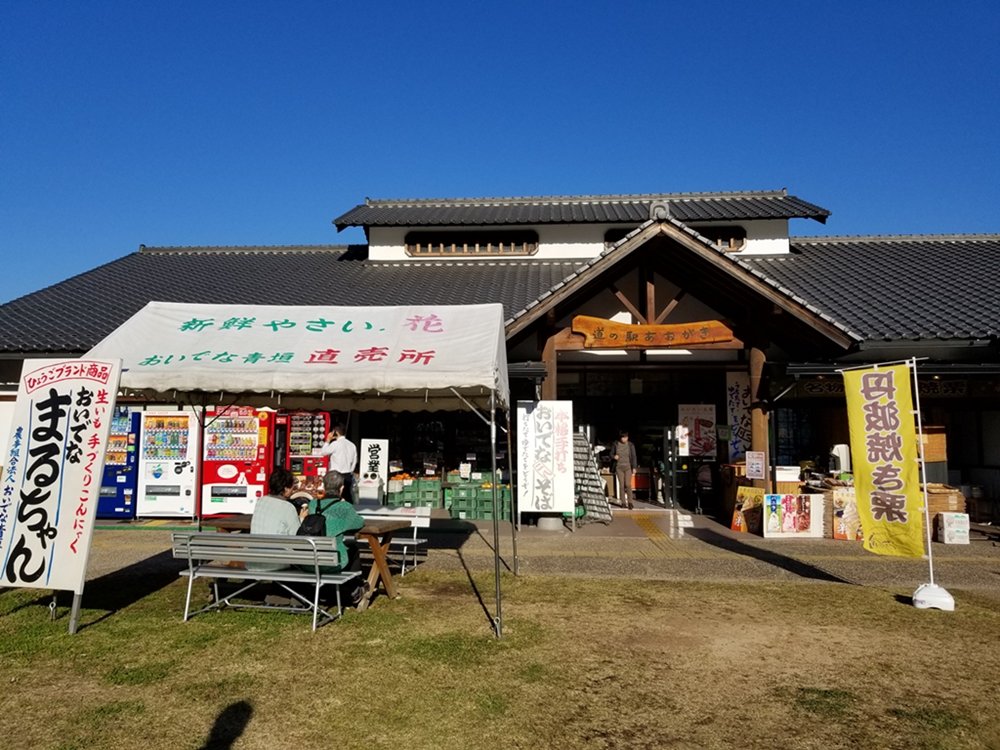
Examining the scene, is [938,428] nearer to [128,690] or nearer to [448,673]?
[448,673]

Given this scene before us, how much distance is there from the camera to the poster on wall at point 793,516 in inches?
398

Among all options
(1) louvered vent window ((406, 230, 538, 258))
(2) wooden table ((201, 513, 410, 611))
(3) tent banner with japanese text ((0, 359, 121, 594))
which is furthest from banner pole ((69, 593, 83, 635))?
(1) louvered vent window ((406, 230, 538, 258))

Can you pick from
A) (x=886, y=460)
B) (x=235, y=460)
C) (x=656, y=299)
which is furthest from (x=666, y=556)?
(x=235, y=460)

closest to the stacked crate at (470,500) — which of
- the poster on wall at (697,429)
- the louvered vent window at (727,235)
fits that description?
the poster on wall at (697,429)

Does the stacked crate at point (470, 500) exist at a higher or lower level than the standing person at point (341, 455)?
lower

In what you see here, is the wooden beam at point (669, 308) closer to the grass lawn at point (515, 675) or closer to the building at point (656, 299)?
the building at point (656, 299)

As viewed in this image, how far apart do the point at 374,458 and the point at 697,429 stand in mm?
6832

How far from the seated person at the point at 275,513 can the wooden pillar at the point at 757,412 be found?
784cm

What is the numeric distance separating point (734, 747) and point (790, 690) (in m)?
1.04

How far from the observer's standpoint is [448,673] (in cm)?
464

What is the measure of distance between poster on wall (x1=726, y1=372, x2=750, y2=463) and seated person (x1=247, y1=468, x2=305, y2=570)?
370 inches

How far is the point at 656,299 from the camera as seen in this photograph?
41.2ft

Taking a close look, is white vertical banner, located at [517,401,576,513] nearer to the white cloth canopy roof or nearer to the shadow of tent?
the white cloth canopy roof

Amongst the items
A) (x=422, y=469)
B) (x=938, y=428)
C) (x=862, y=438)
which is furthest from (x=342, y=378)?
(x=938, y=428)
